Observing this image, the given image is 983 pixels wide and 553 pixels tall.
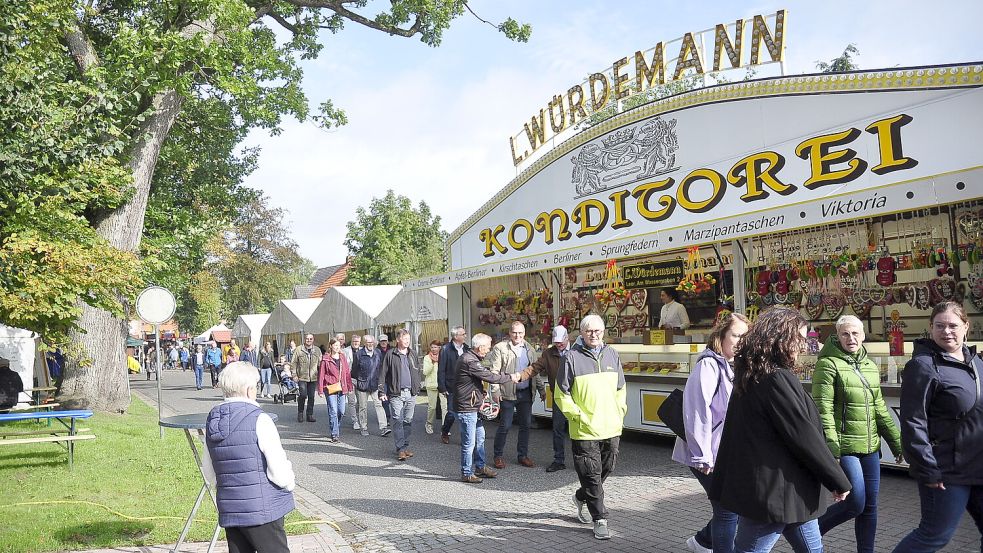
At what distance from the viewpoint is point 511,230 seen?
588 inches

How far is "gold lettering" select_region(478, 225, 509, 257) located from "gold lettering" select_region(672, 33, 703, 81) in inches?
193

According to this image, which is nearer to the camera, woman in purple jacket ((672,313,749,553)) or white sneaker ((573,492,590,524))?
woman in purple jacket ((672,313,749,553))

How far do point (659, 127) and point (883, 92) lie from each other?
3.60 meters

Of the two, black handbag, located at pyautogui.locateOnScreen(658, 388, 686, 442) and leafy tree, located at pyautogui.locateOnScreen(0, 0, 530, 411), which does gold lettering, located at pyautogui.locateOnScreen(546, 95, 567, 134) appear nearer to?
leafy tree, located at pyautogui.locateOnScreen(0, 0, 530, 411)

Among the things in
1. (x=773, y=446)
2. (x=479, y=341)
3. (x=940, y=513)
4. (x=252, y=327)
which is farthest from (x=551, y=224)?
(x=252, y=327)

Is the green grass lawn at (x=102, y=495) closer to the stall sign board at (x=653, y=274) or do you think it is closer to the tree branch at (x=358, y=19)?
the stall sign board at (x=653, y=274)

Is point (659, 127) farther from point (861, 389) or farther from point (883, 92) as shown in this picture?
point (861, 389)

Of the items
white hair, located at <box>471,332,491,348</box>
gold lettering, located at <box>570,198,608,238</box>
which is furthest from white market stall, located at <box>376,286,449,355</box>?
white hair, located at <box>471,332,491,348</box>

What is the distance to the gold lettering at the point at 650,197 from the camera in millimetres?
11430

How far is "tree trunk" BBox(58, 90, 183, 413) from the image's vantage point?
14.3 metres

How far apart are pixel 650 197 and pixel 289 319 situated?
1820 centimetres

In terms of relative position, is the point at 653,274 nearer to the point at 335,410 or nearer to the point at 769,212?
the point at 769,212

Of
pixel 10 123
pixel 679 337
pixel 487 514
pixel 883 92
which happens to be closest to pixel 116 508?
pixel 487 514

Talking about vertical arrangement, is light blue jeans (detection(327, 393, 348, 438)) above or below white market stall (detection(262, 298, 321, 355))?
below
